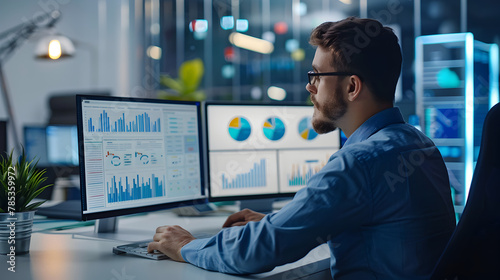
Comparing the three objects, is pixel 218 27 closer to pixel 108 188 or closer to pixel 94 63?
pixel 94 63

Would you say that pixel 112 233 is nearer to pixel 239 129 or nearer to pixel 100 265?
pixel 100 265

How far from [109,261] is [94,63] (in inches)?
219

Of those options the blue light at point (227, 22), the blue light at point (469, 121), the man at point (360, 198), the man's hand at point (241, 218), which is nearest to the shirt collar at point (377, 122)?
the man at point (360, 198)

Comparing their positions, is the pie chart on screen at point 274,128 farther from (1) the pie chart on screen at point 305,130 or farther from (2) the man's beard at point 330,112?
(2) the man's beard at point 330,112

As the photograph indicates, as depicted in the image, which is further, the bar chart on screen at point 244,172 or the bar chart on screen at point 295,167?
the bar chart on screen at point 295,167

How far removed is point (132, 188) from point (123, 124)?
0.20m

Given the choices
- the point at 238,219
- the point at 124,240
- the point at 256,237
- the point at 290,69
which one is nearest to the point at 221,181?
the point at 238,219

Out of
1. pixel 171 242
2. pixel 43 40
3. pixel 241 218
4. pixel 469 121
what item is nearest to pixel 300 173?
pixel 241 218

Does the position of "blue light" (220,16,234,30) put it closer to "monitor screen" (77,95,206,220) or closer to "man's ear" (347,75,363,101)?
"monitor screen" (77,95,206,220)

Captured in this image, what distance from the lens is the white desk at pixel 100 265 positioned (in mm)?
987

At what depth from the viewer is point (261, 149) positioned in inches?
68.1

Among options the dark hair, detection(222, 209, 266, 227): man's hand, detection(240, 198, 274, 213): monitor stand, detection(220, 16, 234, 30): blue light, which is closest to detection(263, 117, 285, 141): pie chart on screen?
detection(240, 198, 274, 213): monitor stand

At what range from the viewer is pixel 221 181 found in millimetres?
1653

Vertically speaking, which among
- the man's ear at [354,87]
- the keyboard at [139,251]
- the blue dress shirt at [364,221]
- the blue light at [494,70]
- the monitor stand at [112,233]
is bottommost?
the monitor stand at [112,233]
